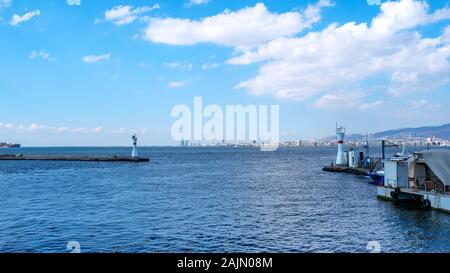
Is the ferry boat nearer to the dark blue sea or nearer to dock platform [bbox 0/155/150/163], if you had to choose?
the dark blue sea

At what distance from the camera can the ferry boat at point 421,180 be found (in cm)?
2811

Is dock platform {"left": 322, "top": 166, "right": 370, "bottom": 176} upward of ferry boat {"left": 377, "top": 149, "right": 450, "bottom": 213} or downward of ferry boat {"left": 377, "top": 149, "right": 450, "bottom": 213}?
downward

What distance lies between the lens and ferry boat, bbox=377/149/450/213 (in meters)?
28.1

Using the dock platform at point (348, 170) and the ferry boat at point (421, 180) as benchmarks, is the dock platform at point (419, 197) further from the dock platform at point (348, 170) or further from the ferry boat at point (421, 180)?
the dock platform at point (348, 170)

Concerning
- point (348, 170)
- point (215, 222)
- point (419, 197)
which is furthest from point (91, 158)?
point (419, 197)

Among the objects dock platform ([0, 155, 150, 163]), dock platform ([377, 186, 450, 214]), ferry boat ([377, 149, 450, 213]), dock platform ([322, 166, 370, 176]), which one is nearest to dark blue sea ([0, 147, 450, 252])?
dock platform ([377, 186, 450, 214])

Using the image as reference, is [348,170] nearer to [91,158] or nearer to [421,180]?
[421,180]

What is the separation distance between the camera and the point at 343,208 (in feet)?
99.6

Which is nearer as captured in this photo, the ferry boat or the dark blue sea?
the dark blue sea

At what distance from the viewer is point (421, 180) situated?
31812mm
